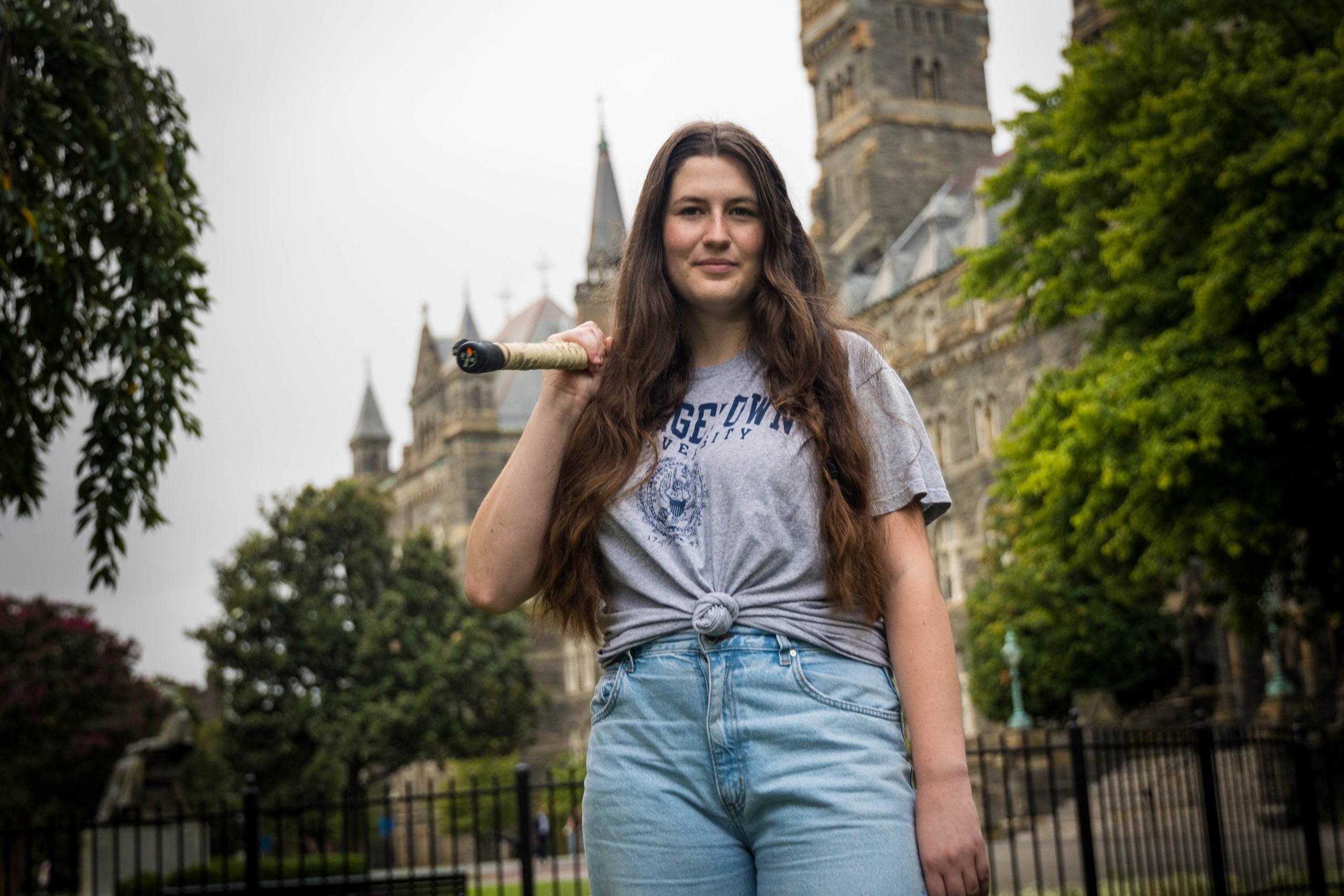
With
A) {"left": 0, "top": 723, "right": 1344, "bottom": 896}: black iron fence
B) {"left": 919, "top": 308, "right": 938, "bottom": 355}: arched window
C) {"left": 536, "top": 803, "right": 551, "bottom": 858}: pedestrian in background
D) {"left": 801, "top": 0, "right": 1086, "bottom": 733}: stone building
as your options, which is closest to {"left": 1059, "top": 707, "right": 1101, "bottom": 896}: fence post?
{"left": 0, "top": 723, "right": 1344, "bottom": 896}: black iron fence

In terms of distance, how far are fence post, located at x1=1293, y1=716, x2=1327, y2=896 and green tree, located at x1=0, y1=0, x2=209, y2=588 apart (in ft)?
23.1

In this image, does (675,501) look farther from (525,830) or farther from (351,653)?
(351,653)

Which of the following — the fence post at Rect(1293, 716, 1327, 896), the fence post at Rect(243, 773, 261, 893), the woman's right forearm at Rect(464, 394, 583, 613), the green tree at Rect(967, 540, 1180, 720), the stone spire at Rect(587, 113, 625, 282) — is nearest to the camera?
the woman's right forearm at Rect(464, 394, 583, 613)

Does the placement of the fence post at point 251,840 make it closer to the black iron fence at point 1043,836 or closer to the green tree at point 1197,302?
the black iron fence at point 1043,836

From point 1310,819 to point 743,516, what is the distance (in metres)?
8.17

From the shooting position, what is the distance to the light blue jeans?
6.47ft

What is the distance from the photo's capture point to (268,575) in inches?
1373

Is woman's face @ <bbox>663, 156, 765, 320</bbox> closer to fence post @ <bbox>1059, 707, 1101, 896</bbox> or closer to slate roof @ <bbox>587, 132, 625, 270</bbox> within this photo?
fence post @ <bbox>1059, 707, 1101, 896</bbox>

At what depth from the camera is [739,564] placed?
2.12 m

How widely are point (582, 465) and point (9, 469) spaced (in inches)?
223

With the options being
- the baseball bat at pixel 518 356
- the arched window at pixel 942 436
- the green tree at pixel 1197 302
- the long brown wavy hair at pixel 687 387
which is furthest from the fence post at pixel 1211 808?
the arched window at pixel 942 436

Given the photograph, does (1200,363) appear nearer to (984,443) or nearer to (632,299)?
(632,299)

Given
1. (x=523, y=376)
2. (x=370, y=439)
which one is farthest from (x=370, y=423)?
(x=523, y=376)

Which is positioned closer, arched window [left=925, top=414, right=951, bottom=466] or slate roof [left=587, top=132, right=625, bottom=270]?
arched window [left=925, top=414, right=951, bottom=466]
